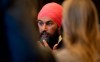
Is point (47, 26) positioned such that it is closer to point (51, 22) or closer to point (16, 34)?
point (51, 22)

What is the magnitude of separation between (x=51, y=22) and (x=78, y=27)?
0.50m

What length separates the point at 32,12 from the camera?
1.98 feet

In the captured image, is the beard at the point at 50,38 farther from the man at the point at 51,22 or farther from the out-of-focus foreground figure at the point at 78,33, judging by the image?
the out-of-focus foreground figure at the point at 78,33

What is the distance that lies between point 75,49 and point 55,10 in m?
0.60

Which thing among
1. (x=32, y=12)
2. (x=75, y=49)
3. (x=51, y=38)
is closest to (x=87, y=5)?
(x=75, y=49)

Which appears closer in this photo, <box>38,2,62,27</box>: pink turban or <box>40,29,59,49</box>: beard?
<box>40,29,59,49</box>: beard

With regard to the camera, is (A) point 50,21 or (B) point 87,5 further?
(A) point 50,21

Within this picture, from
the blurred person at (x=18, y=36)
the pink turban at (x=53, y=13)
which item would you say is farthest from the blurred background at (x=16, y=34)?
the pink turban at (x=53, y=13)

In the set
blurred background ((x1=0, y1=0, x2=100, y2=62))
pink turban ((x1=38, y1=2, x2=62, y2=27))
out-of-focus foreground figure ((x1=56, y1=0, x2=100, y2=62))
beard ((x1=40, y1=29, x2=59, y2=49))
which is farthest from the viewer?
pink turban ((x1=38, y1=2, x2=62, y2=27))

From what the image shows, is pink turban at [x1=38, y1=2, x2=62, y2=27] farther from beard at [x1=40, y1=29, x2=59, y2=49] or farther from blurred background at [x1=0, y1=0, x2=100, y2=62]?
blurred background at [x1=0, y1=0, x2=100, y2=62]

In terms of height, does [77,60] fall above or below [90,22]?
below

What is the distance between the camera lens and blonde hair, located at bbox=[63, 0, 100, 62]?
1.61m

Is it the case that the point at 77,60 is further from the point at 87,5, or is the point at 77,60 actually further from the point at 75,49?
the point at 87,5

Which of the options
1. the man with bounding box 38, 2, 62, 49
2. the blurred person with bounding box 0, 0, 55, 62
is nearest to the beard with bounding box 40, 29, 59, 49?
the man with bounding box 38, 2, 62, 49
